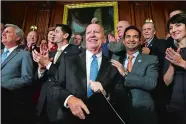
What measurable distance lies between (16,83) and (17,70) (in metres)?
0.16

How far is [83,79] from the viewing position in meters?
2.30

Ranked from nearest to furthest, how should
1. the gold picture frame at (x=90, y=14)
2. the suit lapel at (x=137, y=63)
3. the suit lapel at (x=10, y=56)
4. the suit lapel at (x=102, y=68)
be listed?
the suit lapel at (x=102, y=68)
the suit lapel at (x=137, y=63)
the suit lapel at (x=10, y=56)
the gold picture frame at (x=90, y=14)

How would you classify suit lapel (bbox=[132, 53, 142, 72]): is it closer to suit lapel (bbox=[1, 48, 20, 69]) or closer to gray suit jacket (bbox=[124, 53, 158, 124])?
gray suit jacket (bbox=[124, 53, 158, 124])

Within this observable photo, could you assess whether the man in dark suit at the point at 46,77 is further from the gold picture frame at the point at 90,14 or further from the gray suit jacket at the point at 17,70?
the gold picture frame at the point at 90,14

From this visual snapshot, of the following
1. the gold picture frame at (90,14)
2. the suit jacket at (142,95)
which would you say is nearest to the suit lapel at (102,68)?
the suit jacket at (142,95)

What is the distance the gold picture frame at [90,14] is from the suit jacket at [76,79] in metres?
2.41

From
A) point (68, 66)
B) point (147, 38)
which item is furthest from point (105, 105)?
point (147, 38)

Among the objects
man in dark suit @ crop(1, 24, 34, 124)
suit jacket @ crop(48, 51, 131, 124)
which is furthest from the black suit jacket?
man in dark suit @ crop(1, 24, 34, 124)

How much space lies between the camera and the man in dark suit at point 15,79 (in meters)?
2.37

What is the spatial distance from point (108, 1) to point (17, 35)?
223 centimetres

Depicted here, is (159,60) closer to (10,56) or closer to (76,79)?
(76,79)

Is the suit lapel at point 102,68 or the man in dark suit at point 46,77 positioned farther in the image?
the man in dark suit at point 46,77

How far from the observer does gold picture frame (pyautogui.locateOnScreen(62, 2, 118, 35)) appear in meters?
4.73

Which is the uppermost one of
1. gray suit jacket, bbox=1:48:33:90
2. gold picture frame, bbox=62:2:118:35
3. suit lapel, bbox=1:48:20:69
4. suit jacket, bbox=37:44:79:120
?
gold picture frame, bbox=62:2:118:35
